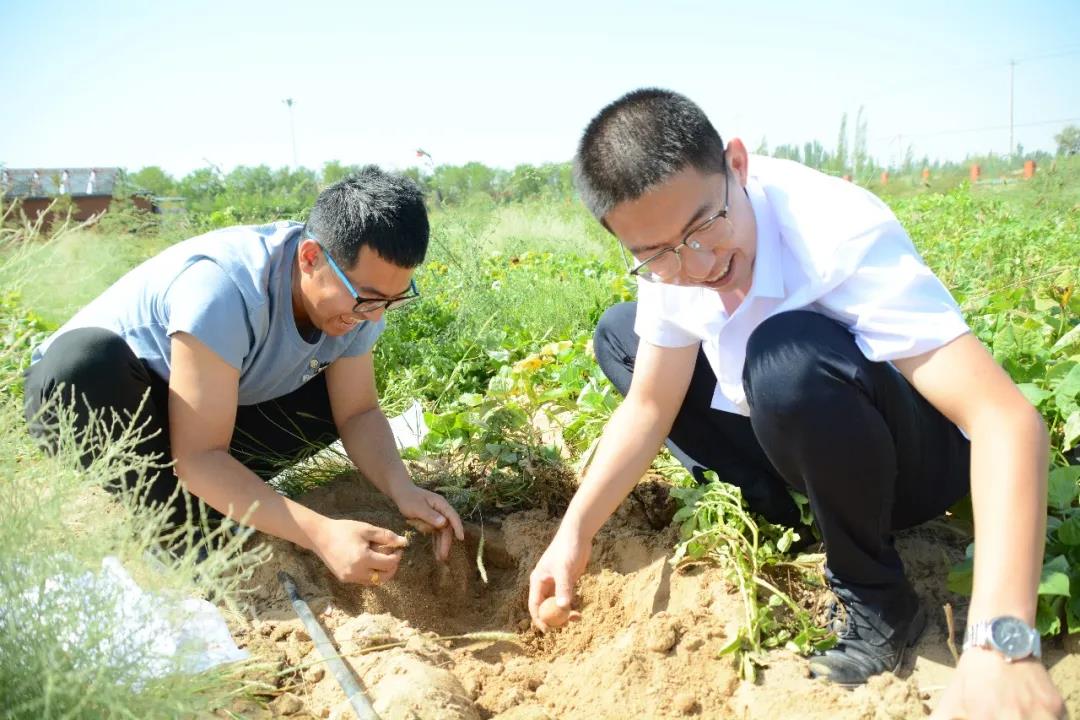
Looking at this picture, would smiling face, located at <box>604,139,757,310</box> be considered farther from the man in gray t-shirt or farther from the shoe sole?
the shoe sole

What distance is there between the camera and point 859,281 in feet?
5.36

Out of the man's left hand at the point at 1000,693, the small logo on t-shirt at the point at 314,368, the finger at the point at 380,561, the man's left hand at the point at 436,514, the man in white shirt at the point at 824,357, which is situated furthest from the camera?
the small logo on t-shirt at the point at 314,368

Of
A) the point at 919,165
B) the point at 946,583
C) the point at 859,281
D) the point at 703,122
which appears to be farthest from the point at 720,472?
the point at 919,165

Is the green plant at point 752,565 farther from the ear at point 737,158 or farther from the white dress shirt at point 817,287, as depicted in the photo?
the ear at point 737,158

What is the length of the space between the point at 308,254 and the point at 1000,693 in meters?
1.83

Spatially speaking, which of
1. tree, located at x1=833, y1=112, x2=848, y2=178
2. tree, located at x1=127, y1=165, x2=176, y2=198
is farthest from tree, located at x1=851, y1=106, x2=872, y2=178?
tree, located at x1=127, y1=165, x2=176, y2=198

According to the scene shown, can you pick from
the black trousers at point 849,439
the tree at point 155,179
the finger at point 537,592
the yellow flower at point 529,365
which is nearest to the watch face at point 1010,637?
the black trousers at point 849,439

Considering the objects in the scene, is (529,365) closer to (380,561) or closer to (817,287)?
(380,561)

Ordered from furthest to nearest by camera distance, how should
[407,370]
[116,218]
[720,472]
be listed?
[116,218]
[407,370]
[720,472]

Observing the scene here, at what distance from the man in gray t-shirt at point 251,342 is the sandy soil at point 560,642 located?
18cm

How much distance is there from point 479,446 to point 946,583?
1.42 meters

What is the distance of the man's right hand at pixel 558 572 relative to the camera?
6.09 feet

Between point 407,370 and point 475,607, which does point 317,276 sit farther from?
point 407,370

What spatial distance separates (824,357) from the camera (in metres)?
1.65
